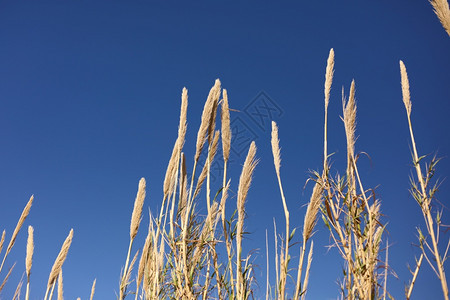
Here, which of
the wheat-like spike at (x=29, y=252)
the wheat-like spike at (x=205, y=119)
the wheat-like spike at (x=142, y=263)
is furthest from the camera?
the wheat-like spike at (x=29, y=252)

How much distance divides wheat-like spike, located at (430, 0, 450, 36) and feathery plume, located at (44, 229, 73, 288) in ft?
11.1

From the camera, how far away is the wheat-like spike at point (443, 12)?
217 centimetres

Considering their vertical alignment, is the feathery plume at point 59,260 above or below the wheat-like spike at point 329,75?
below

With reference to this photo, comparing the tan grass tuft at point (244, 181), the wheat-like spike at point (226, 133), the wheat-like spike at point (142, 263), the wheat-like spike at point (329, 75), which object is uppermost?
the wheat-like spike at point (329, 75)

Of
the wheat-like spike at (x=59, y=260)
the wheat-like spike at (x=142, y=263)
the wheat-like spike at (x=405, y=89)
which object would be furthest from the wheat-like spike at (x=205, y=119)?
the wheat-like spike at (x=59, y=260)

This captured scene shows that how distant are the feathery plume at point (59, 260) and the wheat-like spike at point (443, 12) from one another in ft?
11.1

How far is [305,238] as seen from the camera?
206cm

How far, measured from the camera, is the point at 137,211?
270 centimetres

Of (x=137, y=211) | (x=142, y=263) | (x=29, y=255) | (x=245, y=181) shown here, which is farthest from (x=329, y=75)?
(x=29, y=255)

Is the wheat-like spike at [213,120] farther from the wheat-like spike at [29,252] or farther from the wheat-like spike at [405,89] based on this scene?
the wheat-like spike at [29,252]

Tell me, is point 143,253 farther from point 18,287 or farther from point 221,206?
point 18,287

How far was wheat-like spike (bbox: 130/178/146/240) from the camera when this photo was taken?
266 centimetres

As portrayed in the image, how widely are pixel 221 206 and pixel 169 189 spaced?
450mm

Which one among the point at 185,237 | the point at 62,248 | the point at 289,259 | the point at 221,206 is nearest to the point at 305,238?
the point at 289,259
